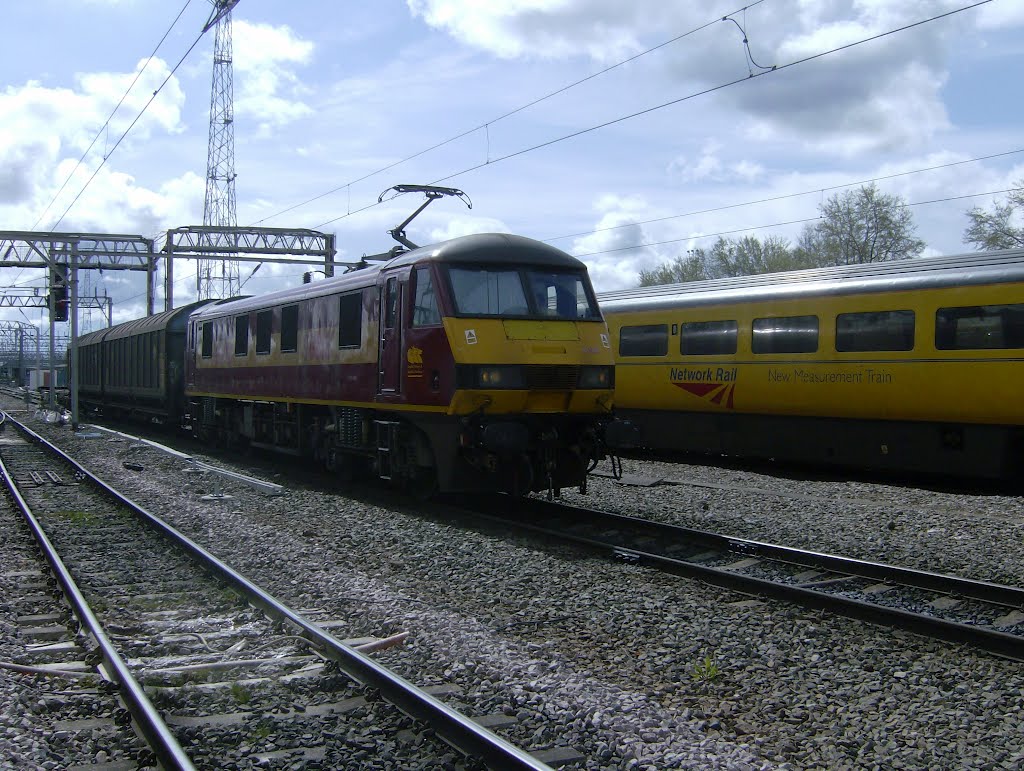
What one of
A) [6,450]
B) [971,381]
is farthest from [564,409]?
[6,450]

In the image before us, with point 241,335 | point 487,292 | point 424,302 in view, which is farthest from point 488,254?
point 241,335

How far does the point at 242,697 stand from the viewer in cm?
494

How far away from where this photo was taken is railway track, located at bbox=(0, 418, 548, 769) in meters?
4.25

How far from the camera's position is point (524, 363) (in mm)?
10250

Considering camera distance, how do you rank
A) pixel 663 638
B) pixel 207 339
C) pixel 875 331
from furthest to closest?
1. pixel 207 339
2. pixel 875 331
3. pixel 663 638

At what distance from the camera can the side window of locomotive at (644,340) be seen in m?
17.1

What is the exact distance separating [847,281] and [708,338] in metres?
2.69

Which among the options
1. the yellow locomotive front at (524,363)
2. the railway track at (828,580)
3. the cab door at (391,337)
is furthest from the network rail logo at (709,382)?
the cab door at (391,337)

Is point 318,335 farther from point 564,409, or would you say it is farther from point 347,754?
point 347,754

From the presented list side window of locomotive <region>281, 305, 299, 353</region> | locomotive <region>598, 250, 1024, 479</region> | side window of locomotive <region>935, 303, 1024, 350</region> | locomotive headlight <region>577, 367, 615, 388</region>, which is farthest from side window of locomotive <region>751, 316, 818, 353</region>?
side window of locomotive <region>281, 305, 299, 353</region>

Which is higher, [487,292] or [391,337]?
[487,292]

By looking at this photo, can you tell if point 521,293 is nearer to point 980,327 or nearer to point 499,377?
point 499,377

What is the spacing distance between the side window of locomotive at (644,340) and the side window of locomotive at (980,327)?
508 centimetres

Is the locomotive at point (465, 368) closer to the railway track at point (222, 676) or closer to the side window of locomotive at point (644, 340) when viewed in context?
the railway track at point (222, 676)
